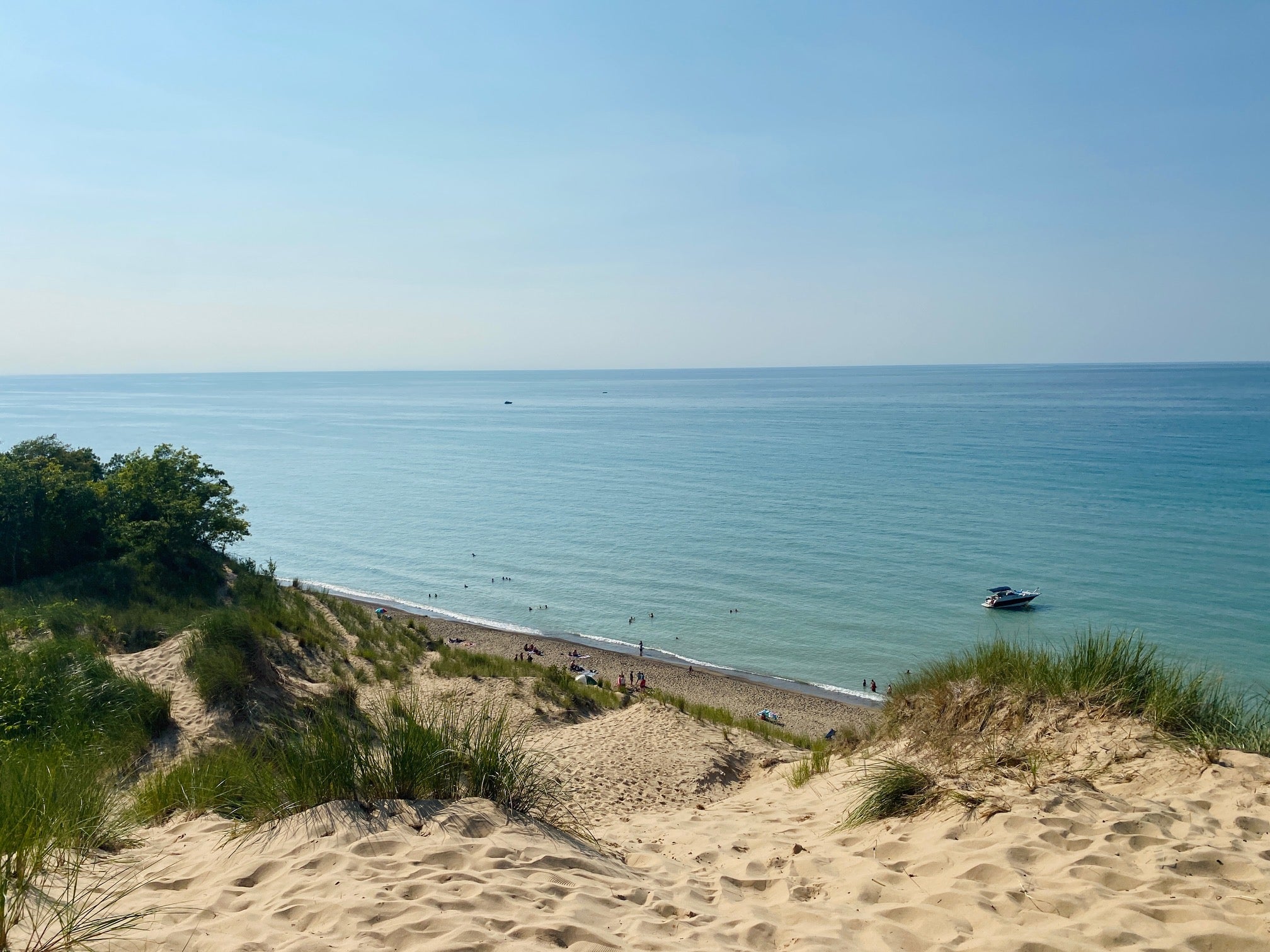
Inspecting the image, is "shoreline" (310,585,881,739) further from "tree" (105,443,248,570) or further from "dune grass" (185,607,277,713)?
"dune grass" (185,607,277,713)

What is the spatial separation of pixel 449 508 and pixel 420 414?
375 feet

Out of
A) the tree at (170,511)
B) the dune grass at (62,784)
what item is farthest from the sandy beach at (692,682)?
the dune grass at (62,784)

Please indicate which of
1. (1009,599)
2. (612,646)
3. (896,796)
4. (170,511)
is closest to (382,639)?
(170,511)

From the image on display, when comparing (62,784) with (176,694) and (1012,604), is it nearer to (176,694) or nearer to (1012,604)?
(176,694)

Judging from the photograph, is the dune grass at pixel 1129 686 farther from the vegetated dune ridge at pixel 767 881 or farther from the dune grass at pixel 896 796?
the dune grass at pixel 896 796

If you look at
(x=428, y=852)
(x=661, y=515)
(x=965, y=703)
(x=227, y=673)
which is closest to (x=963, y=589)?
(x=661, y=515)

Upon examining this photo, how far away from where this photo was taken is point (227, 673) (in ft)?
43.8

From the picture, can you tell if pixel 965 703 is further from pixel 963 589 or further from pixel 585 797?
pixel 963 589

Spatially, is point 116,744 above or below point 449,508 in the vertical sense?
above

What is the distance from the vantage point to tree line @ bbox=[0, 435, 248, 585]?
77.8ft

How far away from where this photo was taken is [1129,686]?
8281mm

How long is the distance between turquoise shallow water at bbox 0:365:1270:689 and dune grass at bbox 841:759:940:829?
78.0 ft

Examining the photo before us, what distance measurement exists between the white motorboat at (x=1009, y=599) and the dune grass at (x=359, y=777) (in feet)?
105

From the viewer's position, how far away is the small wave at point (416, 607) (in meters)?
36.9
